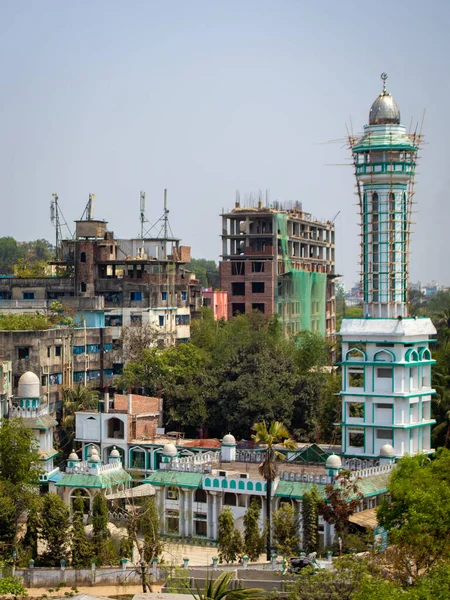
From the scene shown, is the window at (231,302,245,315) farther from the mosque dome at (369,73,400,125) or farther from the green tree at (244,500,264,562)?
the green tree at (244,500,264,562)

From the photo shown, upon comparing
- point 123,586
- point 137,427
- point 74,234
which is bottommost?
point 123,586

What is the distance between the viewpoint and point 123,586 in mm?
47906

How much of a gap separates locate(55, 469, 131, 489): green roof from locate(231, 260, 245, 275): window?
177 feet

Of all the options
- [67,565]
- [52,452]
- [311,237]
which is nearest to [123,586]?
[67,565]

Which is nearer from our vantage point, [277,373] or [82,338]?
[277,373]

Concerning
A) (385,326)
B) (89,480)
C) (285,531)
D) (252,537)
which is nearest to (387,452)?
(385,326)

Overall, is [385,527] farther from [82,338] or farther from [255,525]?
[82,338]

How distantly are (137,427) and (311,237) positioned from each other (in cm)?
6086

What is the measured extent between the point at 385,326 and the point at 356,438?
5503 millimetres

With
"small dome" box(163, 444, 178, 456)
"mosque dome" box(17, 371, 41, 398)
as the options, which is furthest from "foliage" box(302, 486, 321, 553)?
"mosque dome" box(17, 371, 41, 398)

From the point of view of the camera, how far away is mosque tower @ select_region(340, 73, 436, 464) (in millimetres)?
58688

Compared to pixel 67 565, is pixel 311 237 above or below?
above

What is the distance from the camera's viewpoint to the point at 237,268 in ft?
361

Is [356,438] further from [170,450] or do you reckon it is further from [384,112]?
[384,112]
